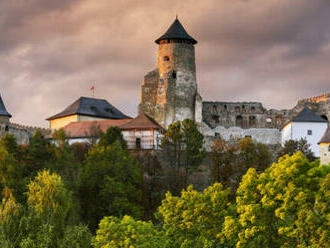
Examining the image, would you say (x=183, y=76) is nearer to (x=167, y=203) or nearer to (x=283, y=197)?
(x=167, y=203)

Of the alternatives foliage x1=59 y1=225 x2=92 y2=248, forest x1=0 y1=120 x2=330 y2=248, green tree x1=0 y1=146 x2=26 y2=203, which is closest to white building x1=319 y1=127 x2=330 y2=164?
forest x1=0 y1=120 x2=330 y2=248

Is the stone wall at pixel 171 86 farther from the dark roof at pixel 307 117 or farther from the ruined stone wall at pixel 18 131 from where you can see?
the ruined stone wall at pixel 18 131

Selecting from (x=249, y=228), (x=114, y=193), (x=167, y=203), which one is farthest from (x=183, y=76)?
(x=249, y=228)

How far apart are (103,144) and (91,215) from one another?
12.4 metres

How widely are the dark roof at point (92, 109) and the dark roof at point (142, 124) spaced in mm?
12491

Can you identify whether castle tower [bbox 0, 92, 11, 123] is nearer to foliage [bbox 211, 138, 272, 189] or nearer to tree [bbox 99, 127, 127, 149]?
tree [bbox 99, 127, 127, 149]

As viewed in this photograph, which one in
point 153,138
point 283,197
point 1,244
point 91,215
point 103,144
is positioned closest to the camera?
point 283,197

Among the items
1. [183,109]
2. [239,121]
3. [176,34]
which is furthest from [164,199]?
[239,121]

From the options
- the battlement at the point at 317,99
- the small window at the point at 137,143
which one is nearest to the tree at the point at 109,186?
the small window at the point at 137,143

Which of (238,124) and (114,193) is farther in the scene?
(238,124)

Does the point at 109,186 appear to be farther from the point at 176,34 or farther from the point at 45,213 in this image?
the point at 176,34

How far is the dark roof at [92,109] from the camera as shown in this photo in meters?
86.6

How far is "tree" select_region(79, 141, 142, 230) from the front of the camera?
5222 cm

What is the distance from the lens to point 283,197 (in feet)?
117
